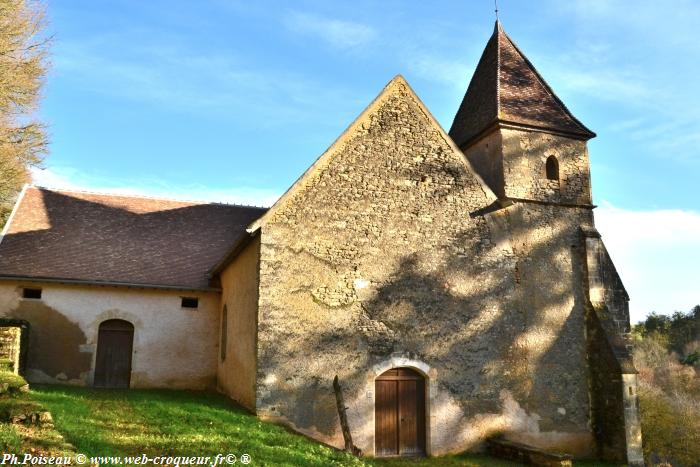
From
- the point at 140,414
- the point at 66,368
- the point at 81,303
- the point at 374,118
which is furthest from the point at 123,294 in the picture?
the point at 374,118

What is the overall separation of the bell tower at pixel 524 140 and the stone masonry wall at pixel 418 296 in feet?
2.68

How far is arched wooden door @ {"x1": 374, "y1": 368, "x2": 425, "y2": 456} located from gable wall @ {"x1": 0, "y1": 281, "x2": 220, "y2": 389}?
6.64m

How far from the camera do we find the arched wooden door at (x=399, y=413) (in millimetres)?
13461

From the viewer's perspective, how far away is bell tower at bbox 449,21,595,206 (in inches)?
639

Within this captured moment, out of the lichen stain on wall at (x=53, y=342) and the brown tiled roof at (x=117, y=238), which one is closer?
the lichen stain on wall at (x=53, y=342)

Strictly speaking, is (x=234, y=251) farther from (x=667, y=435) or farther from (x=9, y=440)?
(x=667, y=435)

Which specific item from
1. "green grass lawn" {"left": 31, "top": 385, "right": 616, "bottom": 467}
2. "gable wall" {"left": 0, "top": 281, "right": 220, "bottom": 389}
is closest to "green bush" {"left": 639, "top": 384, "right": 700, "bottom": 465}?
"green grass lawn" {"left": 31, "top": 385, "right": 616, "bottom": 467}

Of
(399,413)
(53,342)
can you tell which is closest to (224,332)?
(53,342)

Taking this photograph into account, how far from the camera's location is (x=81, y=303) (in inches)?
690

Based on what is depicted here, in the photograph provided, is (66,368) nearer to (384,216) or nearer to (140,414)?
(140,414)

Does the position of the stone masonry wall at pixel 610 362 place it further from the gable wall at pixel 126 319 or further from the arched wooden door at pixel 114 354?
the arched wooden door at pixel 114 354

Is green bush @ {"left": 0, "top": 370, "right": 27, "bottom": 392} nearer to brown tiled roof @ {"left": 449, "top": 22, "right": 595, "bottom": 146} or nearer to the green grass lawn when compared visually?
the green grass lawn

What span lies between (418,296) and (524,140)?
19.3 feet

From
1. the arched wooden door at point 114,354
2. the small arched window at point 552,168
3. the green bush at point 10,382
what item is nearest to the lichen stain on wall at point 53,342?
the arched wooden door at point 114,354
